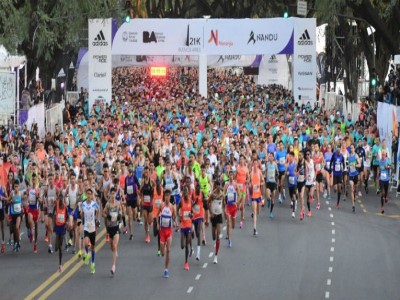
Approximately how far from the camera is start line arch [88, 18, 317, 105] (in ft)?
167

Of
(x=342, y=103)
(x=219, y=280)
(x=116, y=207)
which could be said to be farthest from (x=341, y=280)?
(x=342, y=103)

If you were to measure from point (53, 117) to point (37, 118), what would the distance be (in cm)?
344

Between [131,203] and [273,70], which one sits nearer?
[131,203]

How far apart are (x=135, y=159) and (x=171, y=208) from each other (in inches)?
285

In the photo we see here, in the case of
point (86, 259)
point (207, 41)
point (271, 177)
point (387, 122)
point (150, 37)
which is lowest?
point (86, 259)

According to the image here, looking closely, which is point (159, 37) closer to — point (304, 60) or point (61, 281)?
point (304, 60)

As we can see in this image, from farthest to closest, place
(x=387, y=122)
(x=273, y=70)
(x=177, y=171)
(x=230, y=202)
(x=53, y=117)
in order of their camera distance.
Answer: (x=273, y=70) → (x=53, y=117) → (x=387, y=122) → (x=177, y=171) → (x=230, y=202)

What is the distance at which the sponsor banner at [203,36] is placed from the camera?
5109cm

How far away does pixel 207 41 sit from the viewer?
169 ft

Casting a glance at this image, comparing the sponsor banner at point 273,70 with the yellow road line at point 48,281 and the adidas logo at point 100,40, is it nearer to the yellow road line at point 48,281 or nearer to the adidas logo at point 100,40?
the adidas logo at point 100,40

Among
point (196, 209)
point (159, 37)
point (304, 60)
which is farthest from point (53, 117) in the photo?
point (196, 209)

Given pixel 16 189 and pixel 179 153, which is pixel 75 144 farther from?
pixel 16 189

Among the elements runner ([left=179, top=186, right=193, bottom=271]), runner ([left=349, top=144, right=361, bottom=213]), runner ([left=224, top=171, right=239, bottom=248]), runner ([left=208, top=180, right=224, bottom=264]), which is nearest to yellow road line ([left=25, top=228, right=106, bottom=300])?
runner ([left=179, top=186, right=193, bottom=271])

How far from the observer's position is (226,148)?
35.8 m
